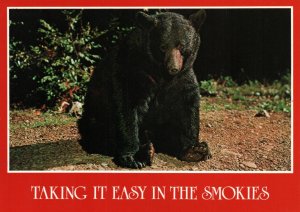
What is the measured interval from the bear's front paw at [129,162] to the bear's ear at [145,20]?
134 cm

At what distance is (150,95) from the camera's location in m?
5.23

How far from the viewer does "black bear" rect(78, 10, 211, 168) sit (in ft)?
16.5

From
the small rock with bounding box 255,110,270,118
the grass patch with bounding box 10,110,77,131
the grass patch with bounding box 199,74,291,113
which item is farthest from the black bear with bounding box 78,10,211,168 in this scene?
the small rock with bounding box 255,110,270,118

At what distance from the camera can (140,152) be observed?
209 inches

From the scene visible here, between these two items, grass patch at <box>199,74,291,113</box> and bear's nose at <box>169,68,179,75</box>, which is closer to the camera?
bear's nose at <box>169,68,179,75</box>

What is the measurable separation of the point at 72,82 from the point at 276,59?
408 centimetres

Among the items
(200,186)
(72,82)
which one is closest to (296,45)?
(200,186)

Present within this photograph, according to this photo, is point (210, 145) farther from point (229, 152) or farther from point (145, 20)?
point (145, 20)

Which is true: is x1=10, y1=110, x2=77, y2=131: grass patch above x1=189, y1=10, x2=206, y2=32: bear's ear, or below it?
below

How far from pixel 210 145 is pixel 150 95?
1137 millimetres

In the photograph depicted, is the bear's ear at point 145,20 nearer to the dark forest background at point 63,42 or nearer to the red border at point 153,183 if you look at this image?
the red border at point 153,183

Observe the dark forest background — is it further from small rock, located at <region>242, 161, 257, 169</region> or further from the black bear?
small rock, located at <region>242, 161, 257, 169</region>

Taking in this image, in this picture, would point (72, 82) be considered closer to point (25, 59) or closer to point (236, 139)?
A: point (25, 59)

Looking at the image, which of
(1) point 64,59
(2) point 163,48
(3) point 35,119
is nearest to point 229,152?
(2) point 163,48
